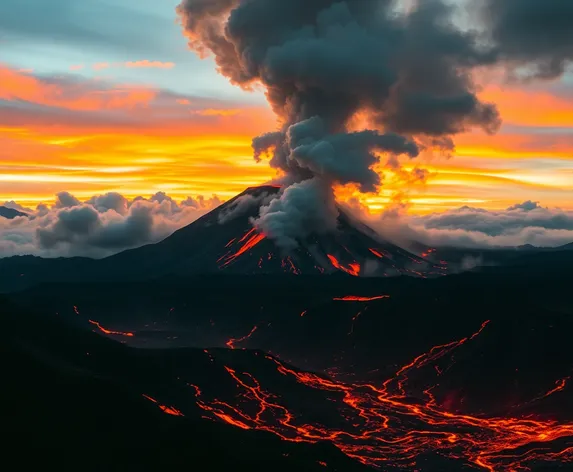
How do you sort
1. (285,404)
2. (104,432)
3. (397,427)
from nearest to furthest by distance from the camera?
1. (104,432)
2. (397,427)
3. (285,404)

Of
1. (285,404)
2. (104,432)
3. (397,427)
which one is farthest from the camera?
(285,404)

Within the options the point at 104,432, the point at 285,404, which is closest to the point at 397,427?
the point at 285,404

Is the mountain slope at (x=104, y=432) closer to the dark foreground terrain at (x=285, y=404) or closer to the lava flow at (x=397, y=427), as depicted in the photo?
the dark foreground terrain at (x=285, y=404)

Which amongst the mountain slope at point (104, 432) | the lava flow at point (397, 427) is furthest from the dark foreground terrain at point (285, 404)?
the lava flow at point (397, 427)

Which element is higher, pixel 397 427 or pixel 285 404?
pixel 285 404

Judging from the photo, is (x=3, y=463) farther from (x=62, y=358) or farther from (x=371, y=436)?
(x=371, y=436)

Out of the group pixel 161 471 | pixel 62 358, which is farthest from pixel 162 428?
pixel 62 358

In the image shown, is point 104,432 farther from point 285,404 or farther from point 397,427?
point 397,427

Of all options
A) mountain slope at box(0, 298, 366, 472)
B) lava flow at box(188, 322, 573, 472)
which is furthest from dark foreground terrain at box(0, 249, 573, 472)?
lava flow at box(188, 322, 573, 472)

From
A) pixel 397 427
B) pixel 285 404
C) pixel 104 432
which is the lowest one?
pixel 397 427
